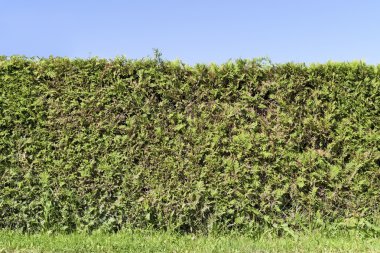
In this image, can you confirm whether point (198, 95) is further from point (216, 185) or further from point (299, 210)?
point (299, 210)

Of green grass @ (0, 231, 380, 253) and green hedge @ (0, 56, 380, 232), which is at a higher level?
green hedge @ (0, 56, 380, 232)

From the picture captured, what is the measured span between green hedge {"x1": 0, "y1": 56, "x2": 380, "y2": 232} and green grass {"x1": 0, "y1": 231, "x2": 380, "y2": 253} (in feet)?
0.88

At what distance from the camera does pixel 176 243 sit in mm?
6773

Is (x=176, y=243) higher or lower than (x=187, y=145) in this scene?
lower

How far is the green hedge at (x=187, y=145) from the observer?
735 cm

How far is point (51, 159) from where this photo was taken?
7.50 metres

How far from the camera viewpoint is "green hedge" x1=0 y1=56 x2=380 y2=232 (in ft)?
24.1

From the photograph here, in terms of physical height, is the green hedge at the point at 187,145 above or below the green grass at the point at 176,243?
above

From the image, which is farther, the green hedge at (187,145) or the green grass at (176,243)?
the green hedge at (187,145)

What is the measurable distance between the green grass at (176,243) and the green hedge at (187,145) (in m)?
0.27

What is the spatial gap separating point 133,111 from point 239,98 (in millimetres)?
1655

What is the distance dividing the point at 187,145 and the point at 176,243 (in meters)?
1.48

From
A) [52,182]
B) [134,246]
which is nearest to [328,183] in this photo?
[134,246]

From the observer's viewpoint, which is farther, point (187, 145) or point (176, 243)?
point (187, 145)
